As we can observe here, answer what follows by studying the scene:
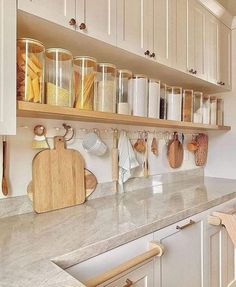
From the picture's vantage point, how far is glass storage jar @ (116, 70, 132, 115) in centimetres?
142

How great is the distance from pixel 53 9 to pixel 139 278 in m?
1.17

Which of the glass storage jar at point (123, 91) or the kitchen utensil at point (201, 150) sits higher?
the glass storage jar at point (123, 91)

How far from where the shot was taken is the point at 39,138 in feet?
4.35

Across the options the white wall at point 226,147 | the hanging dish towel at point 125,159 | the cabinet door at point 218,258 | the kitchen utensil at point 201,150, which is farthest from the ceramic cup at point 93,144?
the white wall at point 226,147

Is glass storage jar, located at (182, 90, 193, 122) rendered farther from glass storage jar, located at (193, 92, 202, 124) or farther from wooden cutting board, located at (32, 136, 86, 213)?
wooden cutting board, located at (32, 136, 86, 213)

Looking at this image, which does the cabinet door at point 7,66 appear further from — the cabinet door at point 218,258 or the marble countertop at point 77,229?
the cabinet door at point 218,258

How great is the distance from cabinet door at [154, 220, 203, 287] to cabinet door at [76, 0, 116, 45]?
3.19ft

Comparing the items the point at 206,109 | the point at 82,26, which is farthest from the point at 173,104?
the point at 82,26

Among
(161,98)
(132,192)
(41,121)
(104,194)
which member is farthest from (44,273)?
(161,98)

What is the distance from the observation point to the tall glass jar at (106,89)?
1.31 metres

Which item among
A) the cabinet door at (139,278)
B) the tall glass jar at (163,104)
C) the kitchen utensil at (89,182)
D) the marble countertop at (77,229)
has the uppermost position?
the tall glass jar at (163,104)

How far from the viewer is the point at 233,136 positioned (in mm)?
2375

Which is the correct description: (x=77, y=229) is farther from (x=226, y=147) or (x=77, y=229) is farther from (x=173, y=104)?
(x=226, y=147)

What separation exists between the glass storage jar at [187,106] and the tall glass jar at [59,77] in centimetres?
100
